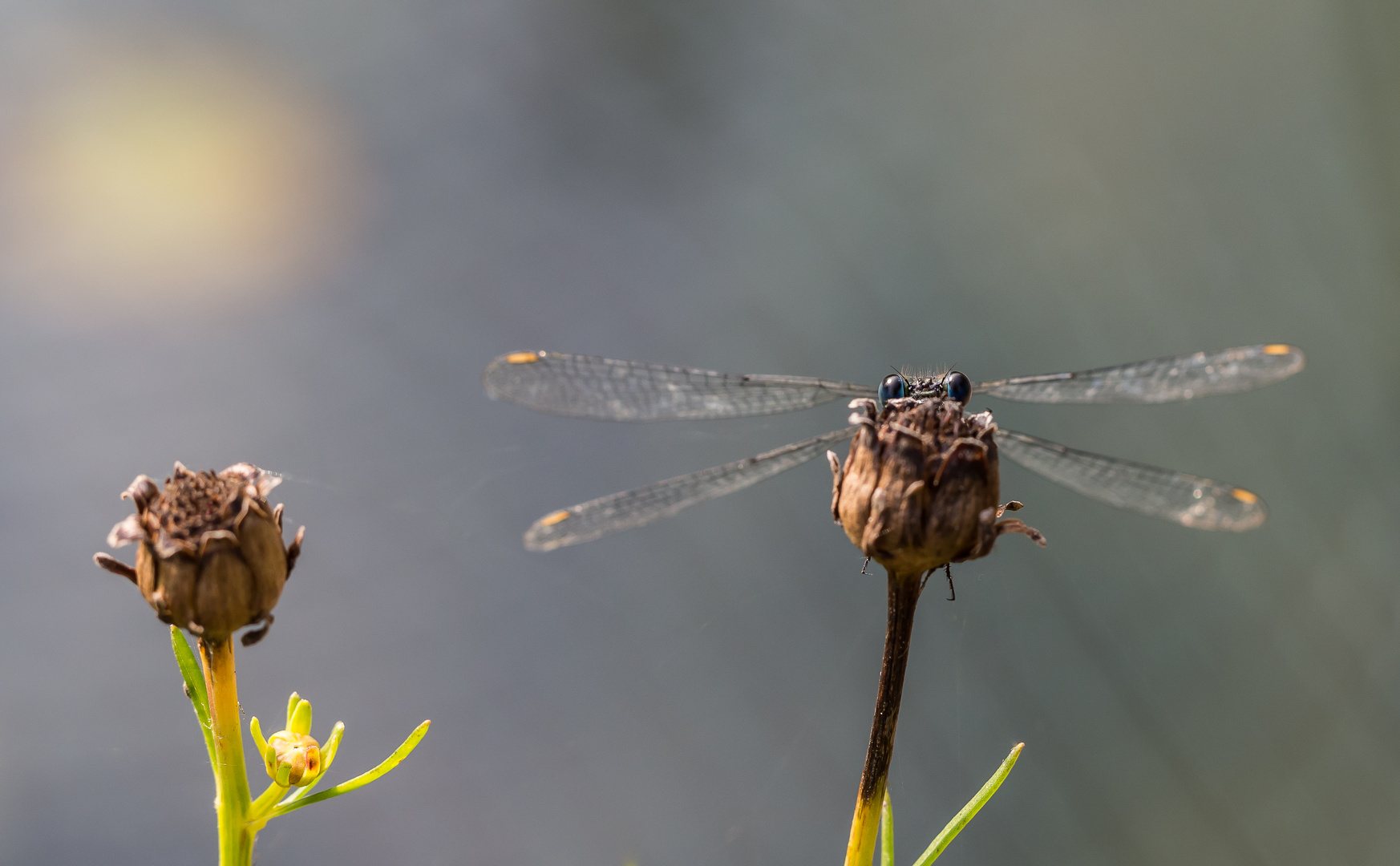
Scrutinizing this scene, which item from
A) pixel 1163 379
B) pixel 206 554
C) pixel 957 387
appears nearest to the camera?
pixel 206 554

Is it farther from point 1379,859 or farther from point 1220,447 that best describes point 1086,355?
point 1379,859

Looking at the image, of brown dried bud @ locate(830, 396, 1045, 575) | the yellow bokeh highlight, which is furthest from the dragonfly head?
the yellow bokeh highlight

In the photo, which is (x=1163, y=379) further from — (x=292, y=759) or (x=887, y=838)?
(x=292, y=759)

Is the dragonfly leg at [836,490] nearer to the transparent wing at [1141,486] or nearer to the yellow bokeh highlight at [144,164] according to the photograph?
the transparent wing at [1141,486]

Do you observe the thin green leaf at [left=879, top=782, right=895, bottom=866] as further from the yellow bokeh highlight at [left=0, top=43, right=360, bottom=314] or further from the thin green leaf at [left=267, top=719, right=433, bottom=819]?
the yellow bokeh highlight at [left=0, top=43, right=360, bottom=314]

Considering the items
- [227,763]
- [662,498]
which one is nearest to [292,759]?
[227,763]

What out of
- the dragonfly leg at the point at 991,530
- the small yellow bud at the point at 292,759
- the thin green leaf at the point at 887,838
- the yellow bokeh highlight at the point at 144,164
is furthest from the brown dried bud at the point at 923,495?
the yellow bokeh highlight at the point at 144,164
